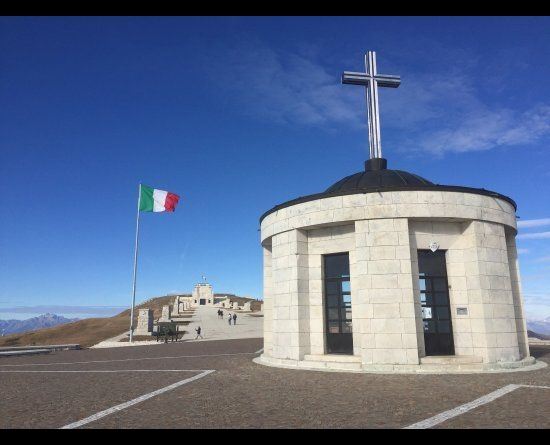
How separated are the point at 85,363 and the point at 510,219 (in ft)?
64.5

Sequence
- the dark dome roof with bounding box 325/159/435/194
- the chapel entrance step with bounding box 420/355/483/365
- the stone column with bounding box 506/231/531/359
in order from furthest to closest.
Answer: the dark dome roof with bounding box 325/159/435/194
the stone column with bounding box 506/231/531/359
the chapel entrance step with bounding box 420/355/483/365

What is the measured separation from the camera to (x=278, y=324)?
16.8 metres

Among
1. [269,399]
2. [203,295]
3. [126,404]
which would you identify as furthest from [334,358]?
[203,295]

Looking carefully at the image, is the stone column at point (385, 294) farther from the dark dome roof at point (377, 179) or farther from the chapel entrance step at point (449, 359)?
the dark dome roof at point (377, 179)

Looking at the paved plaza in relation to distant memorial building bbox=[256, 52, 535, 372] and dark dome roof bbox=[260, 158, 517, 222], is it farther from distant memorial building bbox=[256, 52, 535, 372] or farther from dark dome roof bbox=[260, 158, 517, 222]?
dark dome roof bbox=[260, 158, 517, 222]

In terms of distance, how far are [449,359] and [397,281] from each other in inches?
121

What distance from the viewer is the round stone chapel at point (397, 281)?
561 inches

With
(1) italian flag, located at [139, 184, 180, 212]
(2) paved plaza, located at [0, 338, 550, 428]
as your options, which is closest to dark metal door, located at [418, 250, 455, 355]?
(2) paved plaza, located at [0, 338, 550, 428]

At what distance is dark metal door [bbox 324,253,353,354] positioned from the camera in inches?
634

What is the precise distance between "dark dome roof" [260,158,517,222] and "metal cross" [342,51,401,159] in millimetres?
860

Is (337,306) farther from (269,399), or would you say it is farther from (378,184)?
(269,399)

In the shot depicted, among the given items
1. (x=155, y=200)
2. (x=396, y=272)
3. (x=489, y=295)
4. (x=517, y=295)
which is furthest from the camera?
(x=155, y=200)

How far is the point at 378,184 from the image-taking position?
56.7ft

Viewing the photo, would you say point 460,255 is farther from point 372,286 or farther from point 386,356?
point 386,356
